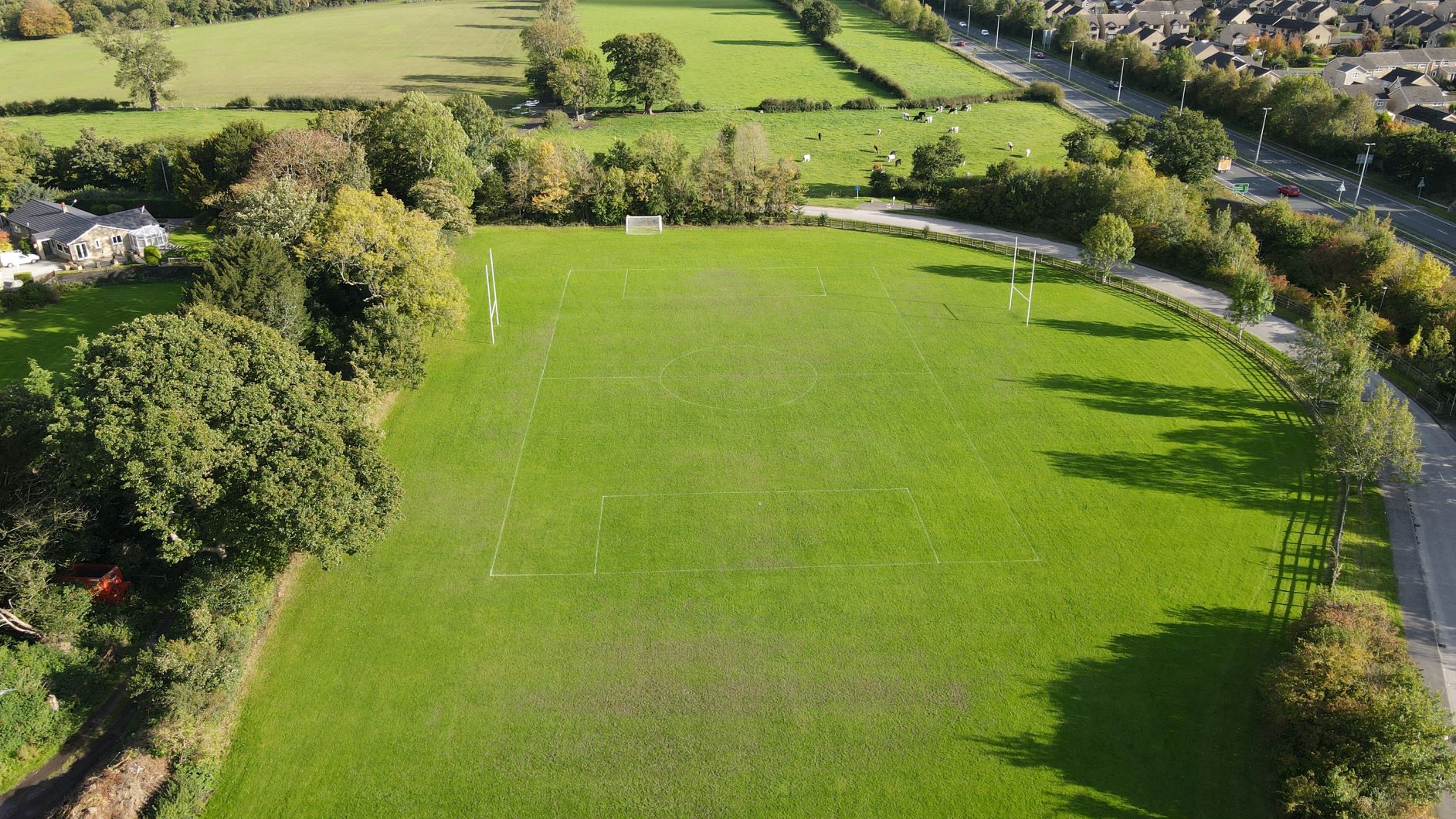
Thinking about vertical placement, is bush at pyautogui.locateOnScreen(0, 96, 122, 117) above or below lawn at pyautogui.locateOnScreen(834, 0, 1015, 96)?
below

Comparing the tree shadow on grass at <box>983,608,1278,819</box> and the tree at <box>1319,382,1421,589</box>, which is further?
the tree at <box>1319,382,1421,589</box>

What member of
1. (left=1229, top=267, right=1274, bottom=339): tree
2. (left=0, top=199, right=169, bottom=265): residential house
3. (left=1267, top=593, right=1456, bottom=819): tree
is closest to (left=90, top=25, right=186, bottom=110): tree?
(left=0, top=199, right=169, bottom=265): residential house

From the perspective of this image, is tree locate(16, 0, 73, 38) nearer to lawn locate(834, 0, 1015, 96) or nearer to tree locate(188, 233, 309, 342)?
lawn locate(834, 0, 1015, 96)

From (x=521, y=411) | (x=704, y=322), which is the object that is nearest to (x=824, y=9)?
(x=704, y=322)

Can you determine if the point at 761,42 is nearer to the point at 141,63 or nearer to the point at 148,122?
the point at 141,63

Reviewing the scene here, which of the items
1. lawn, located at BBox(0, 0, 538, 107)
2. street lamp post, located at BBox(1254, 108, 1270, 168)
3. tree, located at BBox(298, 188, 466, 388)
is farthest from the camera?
lawn, located at BBox(0, 0, 538, 107)

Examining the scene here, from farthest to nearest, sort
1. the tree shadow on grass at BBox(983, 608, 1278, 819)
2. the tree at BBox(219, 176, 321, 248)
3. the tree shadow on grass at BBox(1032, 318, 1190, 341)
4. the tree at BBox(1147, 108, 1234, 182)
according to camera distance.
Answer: the tree at BBox(1147, 108, 1234, 182) < the tree shadow on grass at BBox(1032, 318, 1190, 341) < the tree at BBox(219, 176, 321, 248) < the tree shadow on grass at BBox(983, 608, 1278, 819)

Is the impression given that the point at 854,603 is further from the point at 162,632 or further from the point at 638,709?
the point at 162,632
